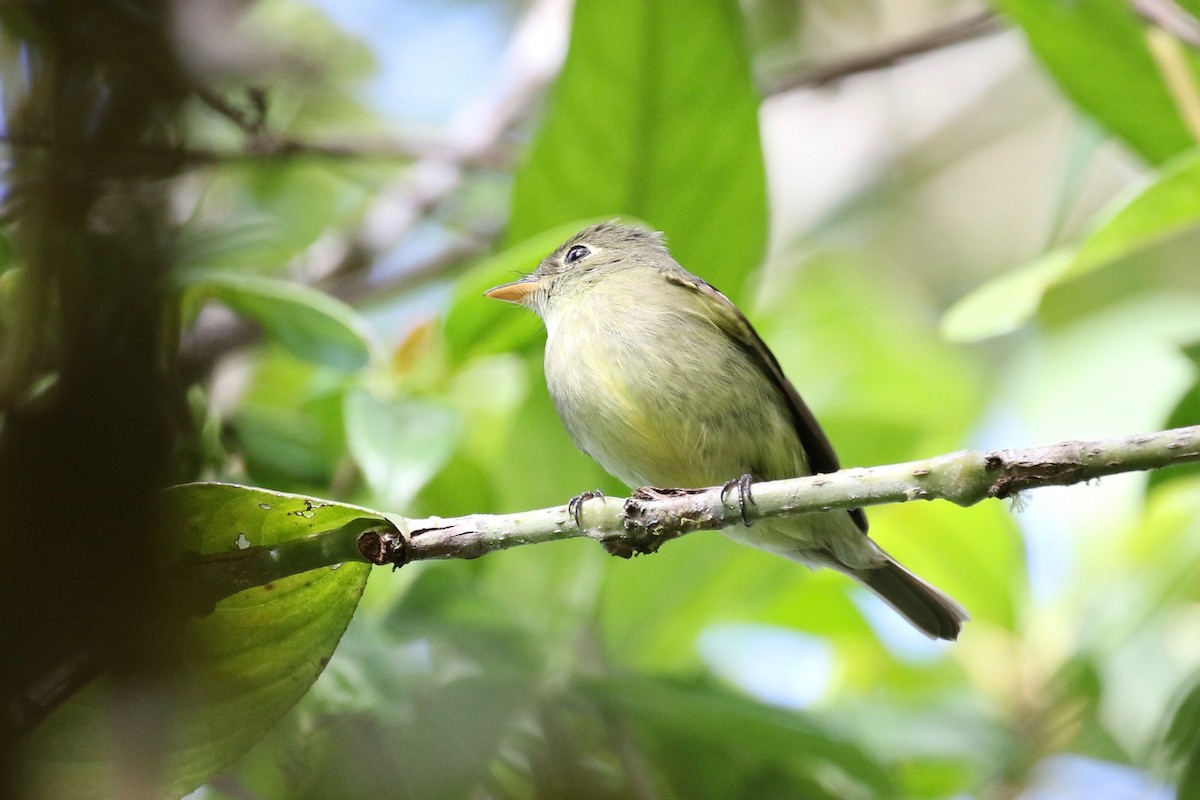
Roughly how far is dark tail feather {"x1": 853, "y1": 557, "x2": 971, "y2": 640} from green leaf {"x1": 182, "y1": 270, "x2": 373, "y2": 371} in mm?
1380

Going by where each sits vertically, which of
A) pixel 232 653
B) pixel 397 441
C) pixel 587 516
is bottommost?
pixel 232 653

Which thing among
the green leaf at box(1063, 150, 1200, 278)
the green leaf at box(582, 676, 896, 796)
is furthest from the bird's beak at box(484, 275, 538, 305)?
the green leaf at box(1063, 150, 1200, 278)

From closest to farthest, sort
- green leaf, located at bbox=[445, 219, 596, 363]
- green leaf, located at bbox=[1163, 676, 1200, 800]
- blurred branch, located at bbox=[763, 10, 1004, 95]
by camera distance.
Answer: green leaf, located at bbox=[1163, 676, 1200, 800]
green leaf, located at bbox=[445, 219, 596, 363]
blurred branch, located at bbox=[763, 10, 1004, 95]

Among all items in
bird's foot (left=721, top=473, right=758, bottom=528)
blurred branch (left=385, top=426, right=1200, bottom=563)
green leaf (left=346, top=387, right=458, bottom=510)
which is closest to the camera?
blurred branch (left=385, top=426, right=1200, bottom=563)

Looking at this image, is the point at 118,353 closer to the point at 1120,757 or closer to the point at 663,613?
the point at 663,613

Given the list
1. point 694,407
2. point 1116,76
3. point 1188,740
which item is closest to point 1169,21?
point 1116,76

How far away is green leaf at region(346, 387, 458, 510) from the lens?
2.02 metres

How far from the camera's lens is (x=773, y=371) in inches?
110

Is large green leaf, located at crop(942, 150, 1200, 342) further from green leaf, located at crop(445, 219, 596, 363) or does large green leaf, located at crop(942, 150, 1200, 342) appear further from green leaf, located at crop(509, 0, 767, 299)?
green leaf, located at crop(445, 219, 596, 363)

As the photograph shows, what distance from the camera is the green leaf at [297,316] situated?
7.21 ft

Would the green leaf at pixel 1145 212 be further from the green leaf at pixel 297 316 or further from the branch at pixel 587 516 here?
the green leaf at pixel 297 316

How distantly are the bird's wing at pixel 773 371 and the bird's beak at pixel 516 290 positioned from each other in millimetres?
370

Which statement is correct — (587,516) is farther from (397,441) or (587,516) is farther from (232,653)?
(397,441)

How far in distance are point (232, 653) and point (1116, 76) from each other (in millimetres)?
2215
